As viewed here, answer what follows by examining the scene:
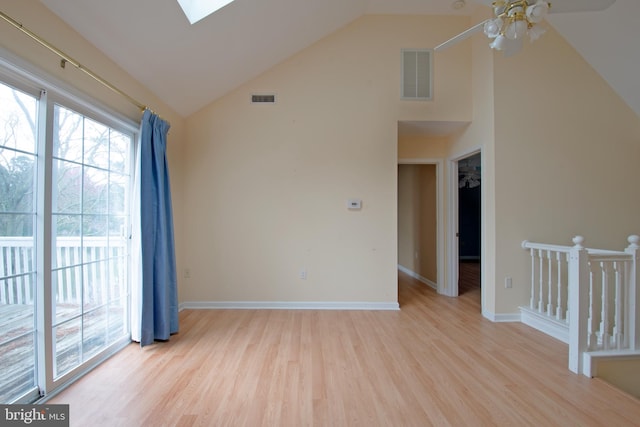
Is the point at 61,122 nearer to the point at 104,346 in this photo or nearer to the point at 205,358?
the point at 104,346

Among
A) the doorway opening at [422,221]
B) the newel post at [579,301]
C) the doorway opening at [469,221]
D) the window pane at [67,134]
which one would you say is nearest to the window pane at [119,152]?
the window pane at [67,134]

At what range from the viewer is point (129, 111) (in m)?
2.35

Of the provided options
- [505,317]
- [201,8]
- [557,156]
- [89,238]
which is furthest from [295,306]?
[557,156]

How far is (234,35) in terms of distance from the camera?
2586mm

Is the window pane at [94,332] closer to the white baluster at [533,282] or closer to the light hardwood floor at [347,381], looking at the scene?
the light hardwood floor at [347,381]

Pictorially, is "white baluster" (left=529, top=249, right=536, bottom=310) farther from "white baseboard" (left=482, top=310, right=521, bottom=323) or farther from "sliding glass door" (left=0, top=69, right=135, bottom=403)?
"sliding glass door" (left=0, top=69, right=135, bottom=403)

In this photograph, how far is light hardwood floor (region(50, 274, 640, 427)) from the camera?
1.51m

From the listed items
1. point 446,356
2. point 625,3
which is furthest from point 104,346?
point 625,3

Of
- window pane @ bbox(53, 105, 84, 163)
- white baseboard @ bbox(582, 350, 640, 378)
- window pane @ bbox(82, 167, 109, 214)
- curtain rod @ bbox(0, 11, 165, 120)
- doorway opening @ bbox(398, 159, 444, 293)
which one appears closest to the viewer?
curtain rod @ bbox(0, 11, 165, 120)

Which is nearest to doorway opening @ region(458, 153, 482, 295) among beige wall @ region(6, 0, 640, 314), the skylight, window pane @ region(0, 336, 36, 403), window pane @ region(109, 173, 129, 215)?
A: beige wall @ region(6, 0, 640, 314)

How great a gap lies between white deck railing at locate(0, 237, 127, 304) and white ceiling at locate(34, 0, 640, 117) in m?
1.49

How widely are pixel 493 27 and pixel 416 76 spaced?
1751 millimetres

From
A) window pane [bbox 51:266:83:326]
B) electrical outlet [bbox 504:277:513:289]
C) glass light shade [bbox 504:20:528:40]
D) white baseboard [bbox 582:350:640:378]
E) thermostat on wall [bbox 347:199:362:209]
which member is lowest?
white baseboard [bbox 582:350:640:378]

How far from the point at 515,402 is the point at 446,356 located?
57cm
